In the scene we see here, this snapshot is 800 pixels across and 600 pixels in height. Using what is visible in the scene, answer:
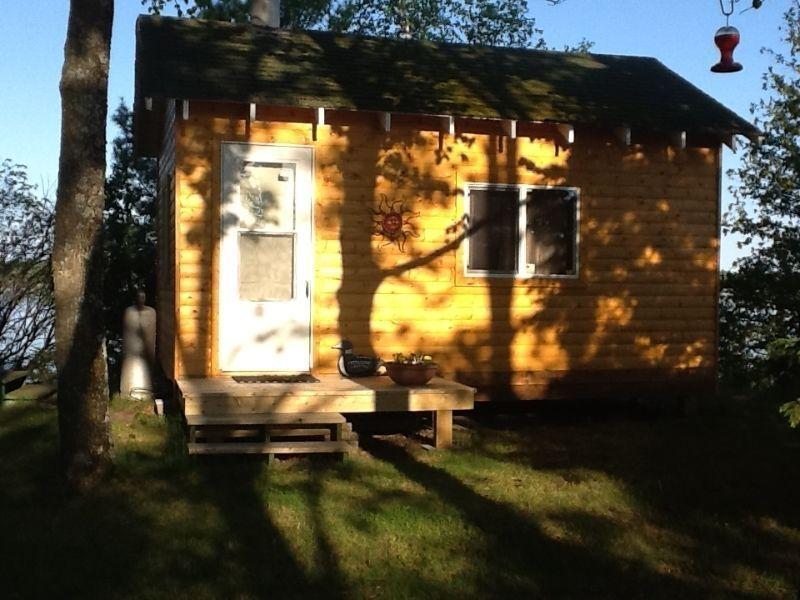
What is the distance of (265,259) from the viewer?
9641 mm

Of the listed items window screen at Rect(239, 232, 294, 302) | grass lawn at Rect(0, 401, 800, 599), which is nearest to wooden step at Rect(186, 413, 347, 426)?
grass lawn at Rect(0, 401, 800, 599)

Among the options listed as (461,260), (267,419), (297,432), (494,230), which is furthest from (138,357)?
(494,230)

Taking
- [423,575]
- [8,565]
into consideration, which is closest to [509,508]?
[423,575]

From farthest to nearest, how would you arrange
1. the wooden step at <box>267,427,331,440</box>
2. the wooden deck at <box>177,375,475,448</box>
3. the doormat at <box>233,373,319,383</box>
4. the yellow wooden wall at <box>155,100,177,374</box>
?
the yellow wooden wall at <box>155,100,177,374</box>
the doormat at <box>233,373,319,383</box>
the wooden step at <box>267,427,331,440</box>
the wooden deck at <box>177,375,475,448</box>

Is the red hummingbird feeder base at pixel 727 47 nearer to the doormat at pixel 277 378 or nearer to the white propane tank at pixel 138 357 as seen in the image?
the doormat at pixel 277 378

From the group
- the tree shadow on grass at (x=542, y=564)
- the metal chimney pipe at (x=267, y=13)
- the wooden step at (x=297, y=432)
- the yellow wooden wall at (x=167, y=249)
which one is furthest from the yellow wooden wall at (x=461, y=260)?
the metal chimney pipe at (x=267, y=13)

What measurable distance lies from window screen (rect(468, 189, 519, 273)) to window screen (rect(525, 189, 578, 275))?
0.18 m

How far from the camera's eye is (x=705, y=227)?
11.0 meters

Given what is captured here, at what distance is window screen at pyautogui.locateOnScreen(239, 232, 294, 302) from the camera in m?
9.58

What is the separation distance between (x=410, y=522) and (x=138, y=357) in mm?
5603

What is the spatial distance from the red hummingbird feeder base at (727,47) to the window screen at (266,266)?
4.49 m

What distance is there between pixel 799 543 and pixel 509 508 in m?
1.92

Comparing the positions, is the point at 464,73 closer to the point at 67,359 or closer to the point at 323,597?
the point at 67,359

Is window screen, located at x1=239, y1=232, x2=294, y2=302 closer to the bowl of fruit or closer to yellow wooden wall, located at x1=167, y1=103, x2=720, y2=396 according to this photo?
yellow wooden wall, located at x1=167, y1=103, x2=720, y2=396
